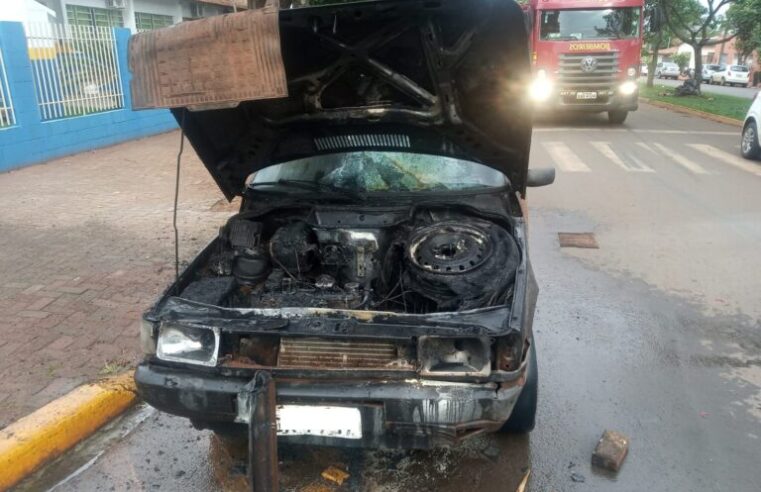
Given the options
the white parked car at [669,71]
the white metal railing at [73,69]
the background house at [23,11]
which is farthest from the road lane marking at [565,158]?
the white parked car at [669,71]

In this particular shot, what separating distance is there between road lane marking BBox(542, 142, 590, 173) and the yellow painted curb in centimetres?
835

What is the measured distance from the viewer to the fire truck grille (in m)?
13.6

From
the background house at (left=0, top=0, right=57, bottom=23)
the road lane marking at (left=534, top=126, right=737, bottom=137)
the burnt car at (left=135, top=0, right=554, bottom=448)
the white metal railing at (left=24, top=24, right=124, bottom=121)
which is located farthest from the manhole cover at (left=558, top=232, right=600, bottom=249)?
the background house at (left=0, top=0, right=57, bottom=23)

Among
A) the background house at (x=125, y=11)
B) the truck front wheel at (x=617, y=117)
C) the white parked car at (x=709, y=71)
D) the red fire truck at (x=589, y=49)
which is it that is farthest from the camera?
the white parked car at (x=709, y=71)

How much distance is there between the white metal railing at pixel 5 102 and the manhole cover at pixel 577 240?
28.4 ft

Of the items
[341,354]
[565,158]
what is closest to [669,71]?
[565,158]

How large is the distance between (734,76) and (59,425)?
47.0 meters

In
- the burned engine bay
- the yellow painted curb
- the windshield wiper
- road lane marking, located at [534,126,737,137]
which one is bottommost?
the yellow painted curb

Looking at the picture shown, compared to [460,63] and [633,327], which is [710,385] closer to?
[633,327]

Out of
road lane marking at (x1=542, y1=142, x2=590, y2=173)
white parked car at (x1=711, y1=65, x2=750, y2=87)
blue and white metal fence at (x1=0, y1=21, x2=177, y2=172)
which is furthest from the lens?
white parked car at (x1=711, y1=65, x2=750, y2=87)

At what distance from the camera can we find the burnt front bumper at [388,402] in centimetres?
241

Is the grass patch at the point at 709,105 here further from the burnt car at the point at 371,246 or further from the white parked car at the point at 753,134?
the burnt car at the point at 371,246

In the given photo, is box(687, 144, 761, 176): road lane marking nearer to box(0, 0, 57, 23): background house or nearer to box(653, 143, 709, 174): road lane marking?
box(653, 143, 709, 174): road lane marking

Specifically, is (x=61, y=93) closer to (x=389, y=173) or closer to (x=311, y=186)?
(x=311, y=186)
